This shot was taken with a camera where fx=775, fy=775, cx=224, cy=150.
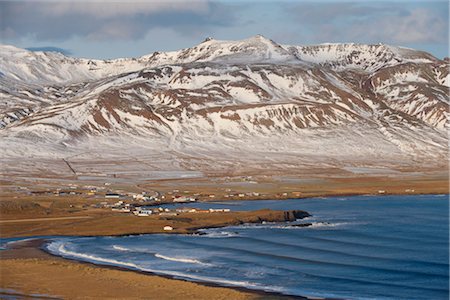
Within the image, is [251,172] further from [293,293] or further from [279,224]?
[293,293]

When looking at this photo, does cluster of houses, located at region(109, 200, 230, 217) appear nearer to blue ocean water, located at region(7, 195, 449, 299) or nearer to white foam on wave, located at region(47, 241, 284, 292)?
blue ocean water, located at region(7, 195, 449, 299)

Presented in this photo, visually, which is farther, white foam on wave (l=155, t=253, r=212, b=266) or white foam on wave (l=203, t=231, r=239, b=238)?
white foam on wave (l=203, t=231, r=239, b=238)

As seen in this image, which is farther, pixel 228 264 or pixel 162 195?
pixel 162 195

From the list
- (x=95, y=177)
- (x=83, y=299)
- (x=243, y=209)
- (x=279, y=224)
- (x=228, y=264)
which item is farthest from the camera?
(x=95, y=177)

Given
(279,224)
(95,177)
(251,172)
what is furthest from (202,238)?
(251,172)

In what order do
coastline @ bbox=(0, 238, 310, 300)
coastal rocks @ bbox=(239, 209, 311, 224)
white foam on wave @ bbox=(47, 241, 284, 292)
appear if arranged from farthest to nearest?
coastal rocks @ bbox=(239, 209, 311, 224)
white foam on wave @ bbox=(47, 241, 284, 292)
coastline @ bbox=(0, 238, 310, 300)

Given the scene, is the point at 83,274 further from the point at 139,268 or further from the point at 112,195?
the point at 112,195

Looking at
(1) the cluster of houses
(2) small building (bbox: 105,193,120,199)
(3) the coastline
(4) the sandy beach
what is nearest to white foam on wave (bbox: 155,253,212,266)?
(3) the coastline

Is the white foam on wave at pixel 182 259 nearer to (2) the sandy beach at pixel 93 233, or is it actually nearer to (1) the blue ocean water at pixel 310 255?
(1) the blue ocean water at pixel 310 255

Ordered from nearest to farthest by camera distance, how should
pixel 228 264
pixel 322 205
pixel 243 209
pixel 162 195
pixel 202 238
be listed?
pixel 228 264 < pixel 202 238 < pixel 243 209 < pixel 322 205 < pixel 162 195
